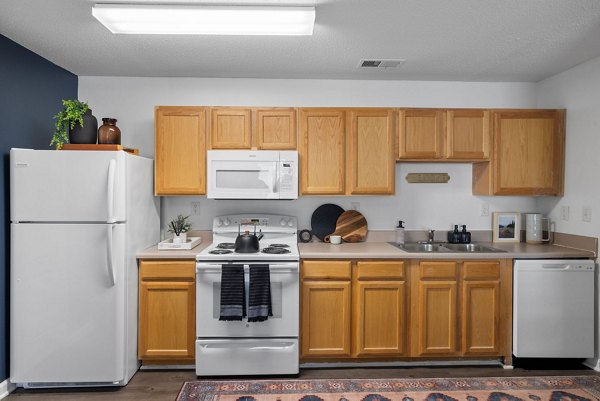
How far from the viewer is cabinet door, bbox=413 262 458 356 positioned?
3000 mm

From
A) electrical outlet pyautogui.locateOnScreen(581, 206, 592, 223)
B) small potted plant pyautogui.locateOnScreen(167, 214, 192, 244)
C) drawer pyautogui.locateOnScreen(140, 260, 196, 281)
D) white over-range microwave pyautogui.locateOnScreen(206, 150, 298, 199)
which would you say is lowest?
drawer pyautogui.locateOnScreen(140, 260, 196, 281)

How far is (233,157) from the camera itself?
314 centimetres

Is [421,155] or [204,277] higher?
[421,155]

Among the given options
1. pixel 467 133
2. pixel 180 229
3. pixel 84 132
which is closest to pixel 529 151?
pixel 467 133

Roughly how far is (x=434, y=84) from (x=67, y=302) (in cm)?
358

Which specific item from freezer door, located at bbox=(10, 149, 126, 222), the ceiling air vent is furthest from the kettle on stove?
the ceiling air vent

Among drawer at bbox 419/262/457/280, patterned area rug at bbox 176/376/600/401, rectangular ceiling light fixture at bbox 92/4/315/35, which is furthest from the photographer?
drawer at bbox 419/262/457/280

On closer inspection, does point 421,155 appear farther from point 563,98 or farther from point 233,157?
point 233,157

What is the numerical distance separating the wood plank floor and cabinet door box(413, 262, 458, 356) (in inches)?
6.7

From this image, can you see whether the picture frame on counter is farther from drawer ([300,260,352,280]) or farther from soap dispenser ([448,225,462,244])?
drawer ([300,260,352,280])

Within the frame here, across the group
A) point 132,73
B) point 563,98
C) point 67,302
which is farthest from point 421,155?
point 67,302

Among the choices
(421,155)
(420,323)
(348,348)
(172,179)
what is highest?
(421,155)

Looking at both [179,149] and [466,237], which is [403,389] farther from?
[179,149]

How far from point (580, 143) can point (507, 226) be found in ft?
3.03
